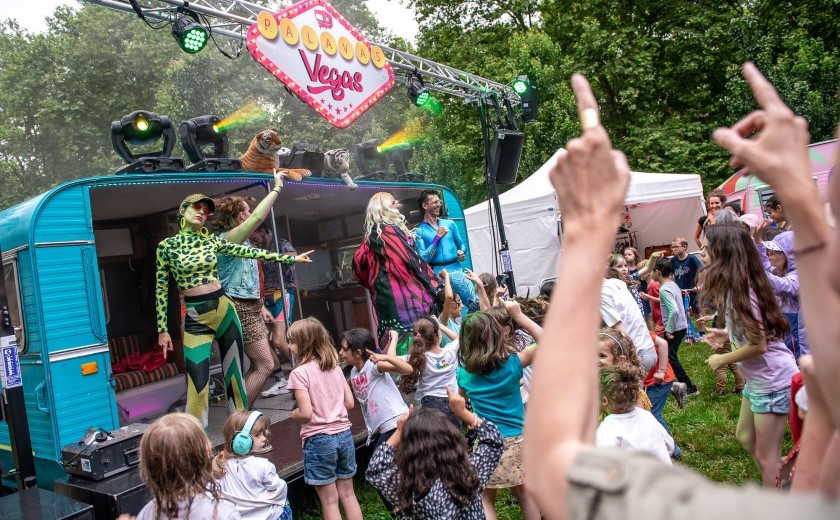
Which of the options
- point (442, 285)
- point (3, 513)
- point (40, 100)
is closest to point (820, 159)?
point (442, 285)

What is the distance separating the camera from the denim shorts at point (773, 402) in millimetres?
3158

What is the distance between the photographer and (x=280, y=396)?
6.80 metres

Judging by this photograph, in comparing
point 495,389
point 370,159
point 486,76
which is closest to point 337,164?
point 370,159

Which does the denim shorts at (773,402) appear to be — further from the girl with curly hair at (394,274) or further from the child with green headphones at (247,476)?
the girl with curly hair at (394,274)

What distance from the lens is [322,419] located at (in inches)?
144

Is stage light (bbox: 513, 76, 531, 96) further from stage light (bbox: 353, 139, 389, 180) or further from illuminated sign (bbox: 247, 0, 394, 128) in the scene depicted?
illuminated sign (bbox: 247, 0, 394, 128)

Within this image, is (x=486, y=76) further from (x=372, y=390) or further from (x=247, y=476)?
(x=247, y=476)

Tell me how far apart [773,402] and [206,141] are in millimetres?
5238

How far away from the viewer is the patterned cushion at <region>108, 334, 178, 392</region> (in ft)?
23.1

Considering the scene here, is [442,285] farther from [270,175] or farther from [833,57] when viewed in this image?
[833,57]

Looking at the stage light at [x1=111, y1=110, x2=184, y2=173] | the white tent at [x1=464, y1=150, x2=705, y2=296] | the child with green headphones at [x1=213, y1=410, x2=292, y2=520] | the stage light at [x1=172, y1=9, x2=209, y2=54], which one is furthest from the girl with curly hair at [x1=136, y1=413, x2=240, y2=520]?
the white tent at [x1=464, y1=150, x2=705, y2=296]

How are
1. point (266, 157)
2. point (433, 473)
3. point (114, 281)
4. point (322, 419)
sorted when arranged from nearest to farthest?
point (433, 473)
point (322, 419)
point (266, 157)
point (114, 281)

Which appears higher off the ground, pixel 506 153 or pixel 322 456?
pixel 506 153

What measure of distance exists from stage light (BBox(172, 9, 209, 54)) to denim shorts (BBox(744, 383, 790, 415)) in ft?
17.9
